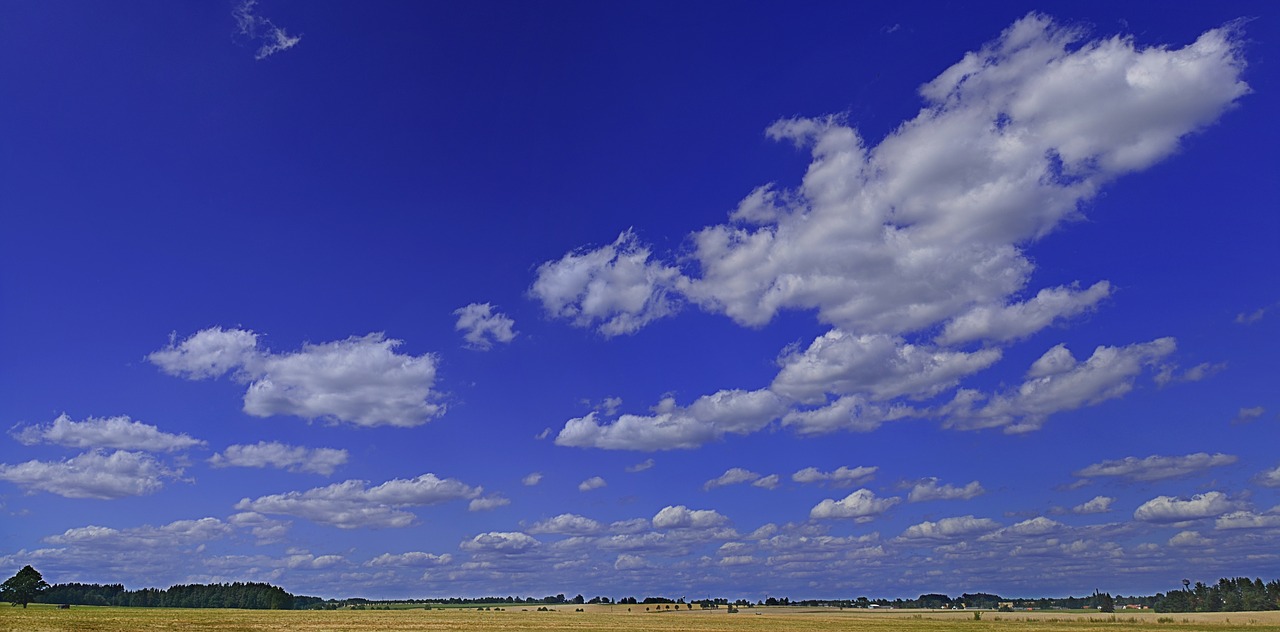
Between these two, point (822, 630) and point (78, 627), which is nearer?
point (78, 627)

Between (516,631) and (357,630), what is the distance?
1631 cm

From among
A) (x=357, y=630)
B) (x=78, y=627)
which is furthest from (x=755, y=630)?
(x=78, y=627)

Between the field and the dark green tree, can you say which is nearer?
the field

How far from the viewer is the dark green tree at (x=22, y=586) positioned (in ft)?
521

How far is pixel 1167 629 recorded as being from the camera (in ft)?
302

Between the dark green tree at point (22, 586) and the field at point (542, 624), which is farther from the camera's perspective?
the dark green tree at point (22, 586)

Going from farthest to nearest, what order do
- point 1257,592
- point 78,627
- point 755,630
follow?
point 1257,592, point 755,630, point 78,627

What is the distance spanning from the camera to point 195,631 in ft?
250

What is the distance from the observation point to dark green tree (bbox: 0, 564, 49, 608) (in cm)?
15875

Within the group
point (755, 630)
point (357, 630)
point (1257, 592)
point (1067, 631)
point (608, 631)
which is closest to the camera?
point (357, 630)

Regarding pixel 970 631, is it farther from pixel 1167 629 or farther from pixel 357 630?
pixel 357 630

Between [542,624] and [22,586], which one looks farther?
[22,586]

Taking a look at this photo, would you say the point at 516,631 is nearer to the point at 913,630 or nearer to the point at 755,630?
the point at 755,630

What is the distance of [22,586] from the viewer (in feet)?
525
